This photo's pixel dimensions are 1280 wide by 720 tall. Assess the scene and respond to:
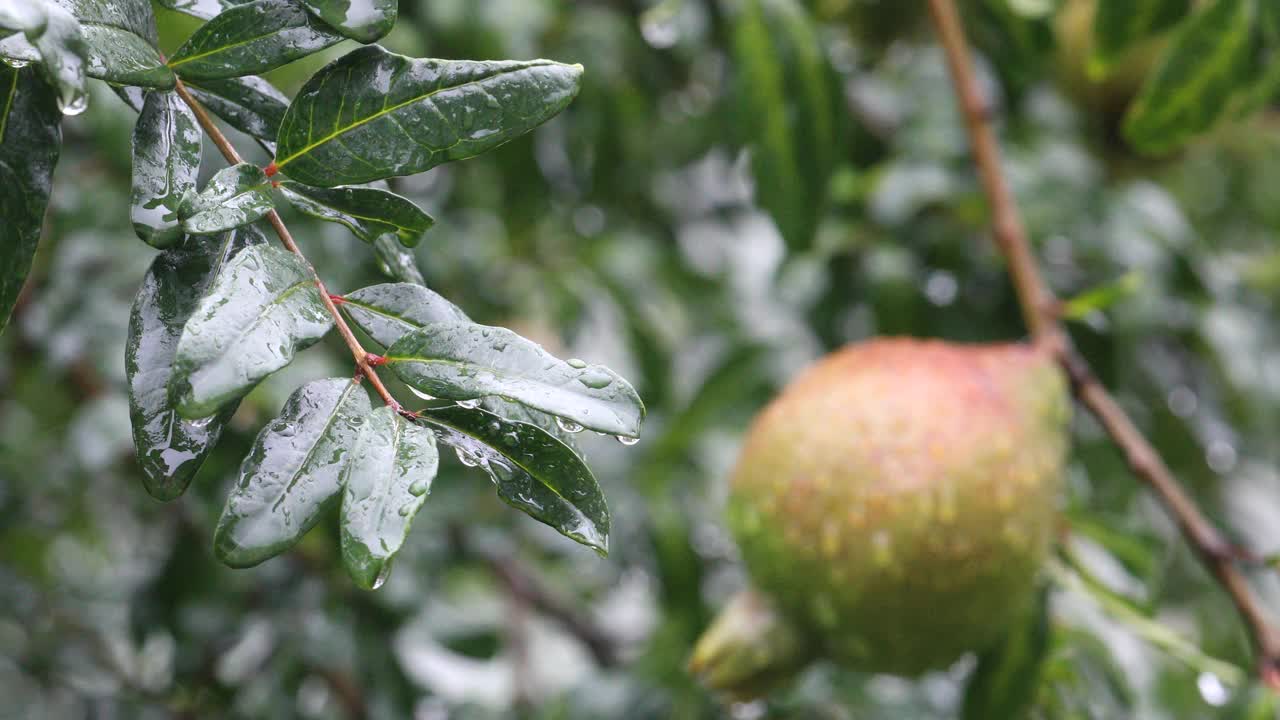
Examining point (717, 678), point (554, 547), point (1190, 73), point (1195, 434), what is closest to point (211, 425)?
point (717, 678)

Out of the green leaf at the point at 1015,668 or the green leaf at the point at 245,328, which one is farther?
the green leaf at the point at 1015,668

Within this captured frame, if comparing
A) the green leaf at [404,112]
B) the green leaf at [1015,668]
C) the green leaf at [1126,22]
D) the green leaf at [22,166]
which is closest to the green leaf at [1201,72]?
the green leaf at [1126,22]

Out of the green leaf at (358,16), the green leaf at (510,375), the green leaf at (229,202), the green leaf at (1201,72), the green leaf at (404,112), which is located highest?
the green leaf at (358,16)

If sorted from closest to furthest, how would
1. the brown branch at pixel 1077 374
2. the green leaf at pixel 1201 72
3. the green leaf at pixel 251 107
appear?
the green leaf at pixel 251 107, the brown branch at pixel 1077 374, the green leaf at pixel 1201 72

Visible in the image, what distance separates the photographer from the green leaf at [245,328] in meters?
0.32

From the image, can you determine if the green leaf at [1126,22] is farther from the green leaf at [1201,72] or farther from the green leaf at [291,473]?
the green leaf at [291,473]

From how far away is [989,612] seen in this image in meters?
0.71

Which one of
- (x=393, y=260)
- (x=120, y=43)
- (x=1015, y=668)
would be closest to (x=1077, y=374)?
(x=1015, y=668)

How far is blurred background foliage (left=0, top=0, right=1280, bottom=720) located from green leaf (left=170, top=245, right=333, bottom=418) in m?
0.47

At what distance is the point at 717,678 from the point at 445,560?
1.33ft

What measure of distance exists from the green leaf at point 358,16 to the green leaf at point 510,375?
10 cm

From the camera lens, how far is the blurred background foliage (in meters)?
0.88

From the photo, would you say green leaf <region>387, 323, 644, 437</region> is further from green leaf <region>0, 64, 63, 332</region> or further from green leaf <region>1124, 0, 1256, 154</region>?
green leaf <region>1124, 0, 1256, 154</region>

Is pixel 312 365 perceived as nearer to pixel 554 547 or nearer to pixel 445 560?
pixel 445 560
